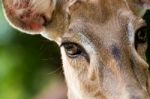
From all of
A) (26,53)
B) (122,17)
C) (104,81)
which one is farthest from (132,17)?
→ (26,53)

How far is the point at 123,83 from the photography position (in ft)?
17.0

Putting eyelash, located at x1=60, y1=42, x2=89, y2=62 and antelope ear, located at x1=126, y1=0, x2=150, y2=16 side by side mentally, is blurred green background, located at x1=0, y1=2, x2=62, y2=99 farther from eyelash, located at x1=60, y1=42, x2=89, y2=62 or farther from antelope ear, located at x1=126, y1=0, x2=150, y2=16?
eyelash, located at x1=60, y1=42, x2=89, y2=62

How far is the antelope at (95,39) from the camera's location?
5.28 m

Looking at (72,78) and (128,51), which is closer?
(128,51)

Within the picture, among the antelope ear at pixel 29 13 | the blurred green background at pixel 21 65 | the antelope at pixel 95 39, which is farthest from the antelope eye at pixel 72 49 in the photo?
the blurred green background at pixel 21 65

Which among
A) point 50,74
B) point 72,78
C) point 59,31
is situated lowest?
point 50,74

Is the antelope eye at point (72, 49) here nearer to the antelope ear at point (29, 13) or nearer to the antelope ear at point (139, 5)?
the antelope ear at point (29, 13)

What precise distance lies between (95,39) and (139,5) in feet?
2.66

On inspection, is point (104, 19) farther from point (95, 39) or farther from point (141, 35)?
point (141, 35)

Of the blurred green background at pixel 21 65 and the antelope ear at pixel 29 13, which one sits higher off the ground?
the antelope ear at pixel 29 13

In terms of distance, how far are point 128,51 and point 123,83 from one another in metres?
0.27

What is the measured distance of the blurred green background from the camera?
34.0 ft

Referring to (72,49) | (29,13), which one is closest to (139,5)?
(72,49)

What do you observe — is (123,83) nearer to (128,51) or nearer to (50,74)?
(128,51)
